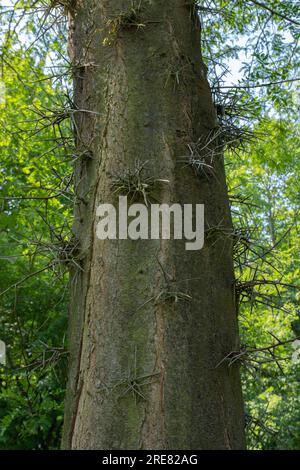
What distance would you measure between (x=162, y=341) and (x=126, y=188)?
0.64 metres

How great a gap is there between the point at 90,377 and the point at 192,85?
4.65 feet

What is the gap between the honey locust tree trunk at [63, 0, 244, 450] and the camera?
209 centimetres

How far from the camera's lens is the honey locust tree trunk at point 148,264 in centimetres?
209

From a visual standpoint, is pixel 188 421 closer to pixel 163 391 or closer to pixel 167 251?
pixel 163 391

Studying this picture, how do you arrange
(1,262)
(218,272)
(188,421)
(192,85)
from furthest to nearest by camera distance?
(1,262) → (192,85) → (218,272) → (188,421)

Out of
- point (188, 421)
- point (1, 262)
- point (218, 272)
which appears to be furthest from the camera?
point (1, 262)

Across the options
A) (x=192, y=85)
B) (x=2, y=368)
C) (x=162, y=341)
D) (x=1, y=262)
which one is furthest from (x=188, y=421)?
(x=2, y=368)

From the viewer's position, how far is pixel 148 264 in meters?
2.26

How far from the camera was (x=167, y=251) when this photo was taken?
2.28 metres

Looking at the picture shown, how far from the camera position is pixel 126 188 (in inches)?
91.5

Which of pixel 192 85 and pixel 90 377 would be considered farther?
pixel 192 85

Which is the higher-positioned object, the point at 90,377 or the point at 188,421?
the point at 90,377
